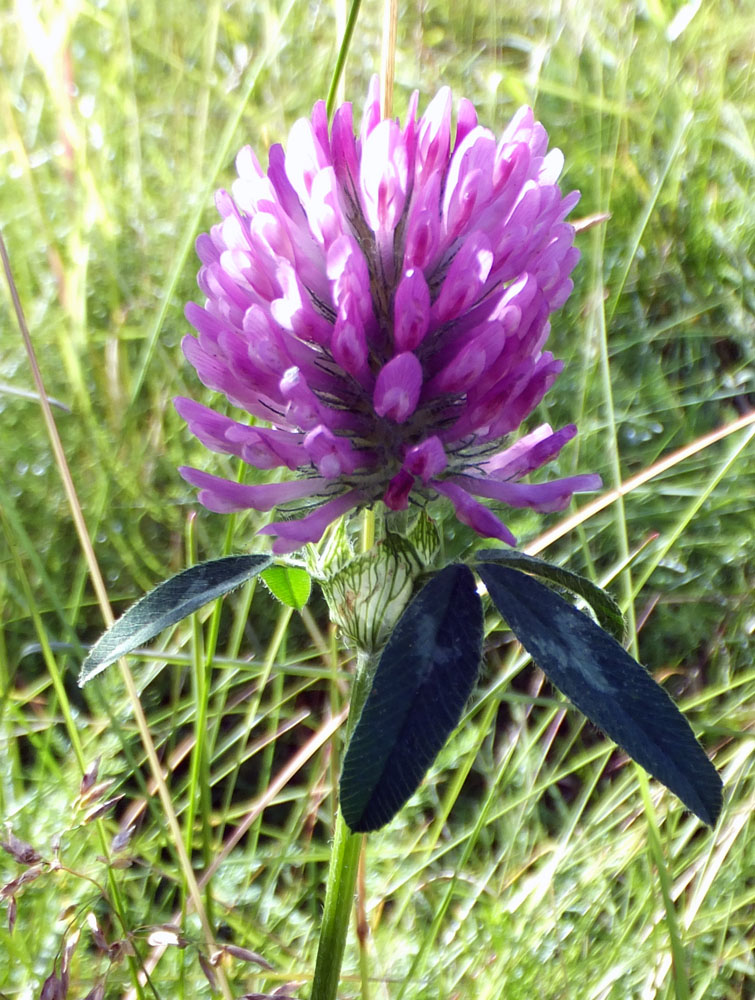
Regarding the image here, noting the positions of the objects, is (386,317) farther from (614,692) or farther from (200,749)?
(200,749)

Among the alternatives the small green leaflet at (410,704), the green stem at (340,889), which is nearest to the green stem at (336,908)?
the green stem at (340,889)

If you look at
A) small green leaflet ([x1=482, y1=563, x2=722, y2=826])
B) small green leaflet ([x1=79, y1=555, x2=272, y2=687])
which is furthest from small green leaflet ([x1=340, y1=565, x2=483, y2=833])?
small green leaflet ([x1=79, y1=555, x2=272, y2=687])

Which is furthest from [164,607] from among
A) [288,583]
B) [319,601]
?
[319,601]

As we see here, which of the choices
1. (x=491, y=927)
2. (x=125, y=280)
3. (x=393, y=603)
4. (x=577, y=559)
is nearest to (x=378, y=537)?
(x=393, y=603)

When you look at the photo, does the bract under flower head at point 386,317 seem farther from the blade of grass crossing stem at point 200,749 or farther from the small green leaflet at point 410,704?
the blade of grass crossing stem at point 200,749

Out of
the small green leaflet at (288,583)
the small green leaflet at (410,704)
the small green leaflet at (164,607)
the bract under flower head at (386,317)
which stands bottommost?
the small green leaflet at (410,704)

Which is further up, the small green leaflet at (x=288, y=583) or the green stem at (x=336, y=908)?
the small green leaflet at (x=288, y=583)
